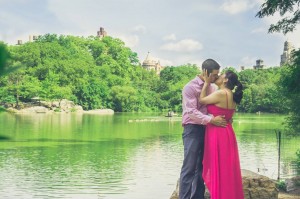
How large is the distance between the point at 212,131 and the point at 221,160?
22 cm

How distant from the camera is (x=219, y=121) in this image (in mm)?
3777

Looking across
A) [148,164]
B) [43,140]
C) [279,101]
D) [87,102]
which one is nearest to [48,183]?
[148,164]

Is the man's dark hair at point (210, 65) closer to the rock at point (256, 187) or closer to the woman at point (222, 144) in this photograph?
the woman at point (222, 144)

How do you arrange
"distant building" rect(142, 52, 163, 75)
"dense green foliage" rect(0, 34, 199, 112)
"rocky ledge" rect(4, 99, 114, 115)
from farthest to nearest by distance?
"distant building" rect(142, 52, 163, 75) → "dense green foliage" rect(0, 34, 199, 112) → "rocky ledge" rect(4, 99, 114, 115)

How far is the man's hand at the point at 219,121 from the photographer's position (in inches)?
148

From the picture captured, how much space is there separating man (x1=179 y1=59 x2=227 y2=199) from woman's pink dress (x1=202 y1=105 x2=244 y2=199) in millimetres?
62

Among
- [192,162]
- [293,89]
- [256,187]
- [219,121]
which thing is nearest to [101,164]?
[256,187]

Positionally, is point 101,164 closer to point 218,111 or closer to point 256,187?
point 256,187

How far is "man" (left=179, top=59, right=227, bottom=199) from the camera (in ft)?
12.4

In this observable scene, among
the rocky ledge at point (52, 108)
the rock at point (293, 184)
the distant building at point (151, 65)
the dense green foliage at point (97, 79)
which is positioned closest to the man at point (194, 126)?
the rock at point (293, 184)

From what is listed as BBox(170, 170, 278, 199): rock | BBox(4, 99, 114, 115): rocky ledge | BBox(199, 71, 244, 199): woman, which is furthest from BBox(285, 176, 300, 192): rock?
BBox(4, 99, 114, 115): rocky ledge

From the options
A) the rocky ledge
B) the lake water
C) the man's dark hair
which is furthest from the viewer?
the rocky ledge

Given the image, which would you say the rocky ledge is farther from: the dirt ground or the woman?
the woman

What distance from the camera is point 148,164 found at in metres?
14.3
